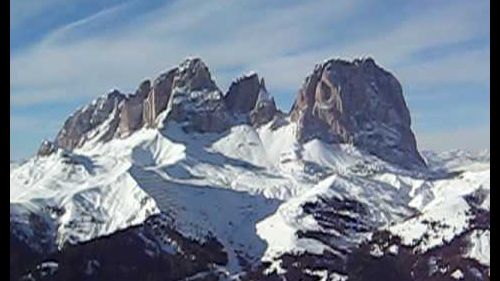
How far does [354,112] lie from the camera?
113m

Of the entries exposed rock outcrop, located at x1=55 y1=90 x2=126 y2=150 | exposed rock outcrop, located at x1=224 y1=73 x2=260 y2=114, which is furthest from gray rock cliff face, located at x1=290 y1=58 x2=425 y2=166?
exposed rock outcrop, located at x1=55 y1=90 x2=126 y2=150

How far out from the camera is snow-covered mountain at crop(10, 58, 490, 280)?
71312 millimetres

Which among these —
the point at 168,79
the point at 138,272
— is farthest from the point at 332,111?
the point at 138,272

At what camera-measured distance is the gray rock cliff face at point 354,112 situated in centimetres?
11088

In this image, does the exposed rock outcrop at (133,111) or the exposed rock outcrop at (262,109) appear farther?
the exposed rock outcrop at (133,111)

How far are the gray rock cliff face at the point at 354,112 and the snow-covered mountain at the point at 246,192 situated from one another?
15 centimetres

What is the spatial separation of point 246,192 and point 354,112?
2880 centimetres

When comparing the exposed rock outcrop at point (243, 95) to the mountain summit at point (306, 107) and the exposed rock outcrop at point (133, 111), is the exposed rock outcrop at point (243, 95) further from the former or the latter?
the exposed rock outcrop at point (133, 111)

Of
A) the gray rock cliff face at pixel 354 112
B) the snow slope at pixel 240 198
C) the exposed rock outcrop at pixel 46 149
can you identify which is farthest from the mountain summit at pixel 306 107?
the exposed rock outcrop at pixel 46 149

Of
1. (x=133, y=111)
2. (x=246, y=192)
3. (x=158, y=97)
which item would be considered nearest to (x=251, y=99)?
(x=158, y=97)

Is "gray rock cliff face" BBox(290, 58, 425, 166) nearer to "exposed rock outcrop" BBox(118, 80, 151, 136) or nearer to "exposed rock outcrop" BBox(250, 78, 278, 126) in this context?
"exposed rock outcrop" BBox(250, 78, 278, 126)
